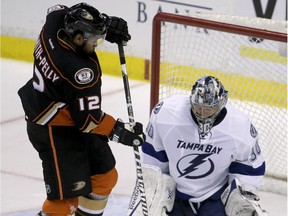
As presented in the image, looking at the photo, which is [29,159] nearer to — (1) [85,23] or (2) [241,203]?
(1) [85,23]

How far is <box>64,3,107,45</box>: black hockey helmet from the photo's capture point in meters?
3.13

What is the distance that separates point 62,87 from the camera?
316cm

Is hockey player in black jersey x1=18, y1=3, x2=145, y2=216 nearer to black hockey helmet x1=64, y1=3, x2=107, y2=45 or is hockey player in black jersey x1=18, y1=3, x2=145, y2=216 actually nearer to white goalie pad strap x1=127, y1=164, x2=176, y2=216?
black hockey helmet x1=64, y1=3, x2=107, y2=45

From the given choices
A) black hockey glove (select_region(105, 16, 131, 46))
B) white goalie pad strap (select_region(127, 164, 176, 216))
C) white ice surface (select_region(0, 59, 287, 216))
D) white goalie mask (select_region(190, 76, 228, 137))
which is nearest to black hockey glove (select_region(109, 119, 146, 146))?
white goalie pad strap (select_region(127, 164, 176, 216))

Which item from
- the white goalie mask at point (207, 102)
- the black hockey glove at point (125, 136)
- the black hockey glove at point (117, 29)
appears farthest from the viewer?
the black hockey glove at point (117, 29)

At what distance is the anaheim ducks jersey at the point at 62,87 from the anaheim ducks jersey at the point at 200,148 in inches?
9.4

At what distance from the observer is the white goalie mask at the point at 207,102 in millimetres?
3045

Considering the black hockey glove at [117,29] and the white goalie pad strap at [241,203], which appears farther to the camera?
the black hockey glove at [117,29]

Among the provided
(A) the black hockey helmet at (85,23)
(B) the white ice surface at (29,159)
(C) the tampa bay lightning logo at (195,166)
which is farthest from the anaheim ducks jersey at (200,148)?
(B) the white ice surface at (29,159)

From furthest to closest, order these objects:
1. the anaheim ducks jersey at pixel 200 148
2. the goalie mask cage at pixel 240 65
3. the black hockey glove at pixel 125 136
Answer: the goalie mask cage at pixel 240 65 < the black hockey glove at pixel 125 136 < the anaheim ducks jersey at pixel 200 148

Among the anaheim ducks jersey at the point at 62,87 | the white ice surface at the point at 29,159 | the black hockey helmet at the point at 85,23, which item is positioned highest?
the black hockey helmet at the point at 85,23

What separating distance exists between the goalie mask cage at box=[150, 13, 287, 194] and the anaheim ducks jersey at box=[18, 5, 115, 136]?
924 mm

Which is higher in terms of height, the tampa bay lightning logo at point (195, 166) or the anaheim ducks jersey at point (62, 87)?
the anaheim ducks jersey at point (62, 87)

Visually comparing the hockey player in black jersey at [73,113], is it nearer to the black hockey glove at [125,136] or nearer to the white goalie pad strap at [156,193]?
the black hockey glove at [125,136]
